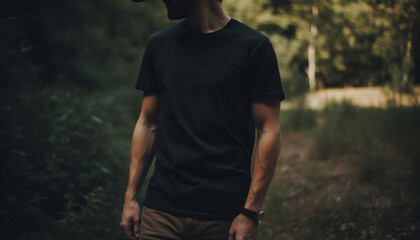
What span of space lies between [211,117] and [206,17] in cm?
56

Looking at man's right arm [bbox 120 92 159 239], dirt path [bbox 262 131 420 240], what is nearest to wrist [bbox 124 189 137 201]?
man's right arm [bbox 120 92 159 239]

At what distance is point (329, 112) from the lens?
8.29 meters

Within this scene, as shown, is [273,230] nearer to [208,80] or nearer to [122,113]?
[208,80]

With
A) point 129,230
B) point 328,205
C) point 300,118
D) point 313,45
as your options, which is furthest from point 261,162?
point 313,45

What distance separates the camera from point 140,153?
7.41 ft

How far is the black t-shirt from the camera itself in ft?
6.36

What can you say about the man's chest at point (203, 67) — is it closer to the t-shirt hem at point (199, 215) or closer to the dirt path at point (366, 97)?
the t-shirt hem at point (199, 215)

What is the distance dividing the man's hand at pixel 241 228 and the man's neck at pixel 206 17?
1.02m

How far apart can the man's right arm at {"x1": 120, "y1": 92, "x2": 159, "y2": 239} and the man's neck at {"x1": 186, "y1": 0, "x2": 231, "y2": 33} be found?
1.60 ft

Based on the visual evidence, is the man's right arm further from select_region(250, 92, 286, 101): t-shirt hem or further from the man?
select_region(250, 92, 286, 101): t-shirt hem

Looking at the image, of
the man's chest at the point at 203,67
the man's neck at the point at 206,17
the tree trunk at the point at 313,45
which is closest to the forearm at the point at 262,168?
the man's chest at the point at 203,67

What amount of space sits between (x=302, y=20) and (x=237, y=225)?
1044 inches

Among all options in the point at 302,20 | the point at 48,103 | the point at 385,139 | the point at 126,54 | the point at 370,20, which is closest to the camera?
the point at 48,103

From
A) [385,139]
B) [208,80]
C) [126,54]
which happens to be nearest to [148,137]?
[208,80]
